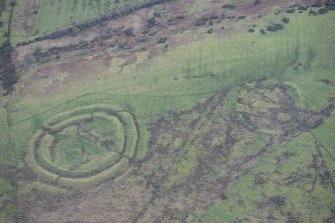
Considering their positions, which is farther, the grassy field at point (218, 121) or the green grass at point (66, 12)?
the green grass at point (66, 12)

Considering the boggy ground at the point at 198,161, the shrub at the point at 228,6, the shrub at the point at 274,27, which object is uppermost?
the shrub at the point at 228,6

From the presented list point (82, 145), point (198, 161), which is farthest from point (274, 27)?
point (82, 145)

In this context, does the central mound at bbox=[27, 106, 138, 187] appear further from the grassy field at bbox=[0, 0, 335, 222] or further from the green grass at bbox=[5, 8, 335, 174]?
the green grass at bbox=[5, 8, 335, 174]

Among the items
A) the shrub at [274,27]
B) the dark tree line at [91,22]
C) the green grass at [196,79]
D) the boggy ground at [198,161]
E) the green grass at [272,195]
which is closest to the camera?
the green grass at [272,195]

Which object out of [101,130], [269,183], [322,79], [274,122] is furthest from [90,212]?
[322,79]

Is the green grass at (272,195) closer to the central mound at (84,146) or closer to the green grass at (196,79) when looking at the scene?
the green grass at (196,79)

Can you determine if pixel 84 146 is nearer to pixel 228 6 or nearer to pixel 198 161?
pixel 198 161

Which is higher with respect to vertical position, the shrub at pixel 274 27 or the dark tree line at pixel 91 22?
the dark tree line at pixel 91 22

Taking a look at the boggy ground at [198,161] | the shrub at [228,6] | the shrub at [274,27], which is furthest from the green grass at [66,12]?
the boggy ground at [198,161]
